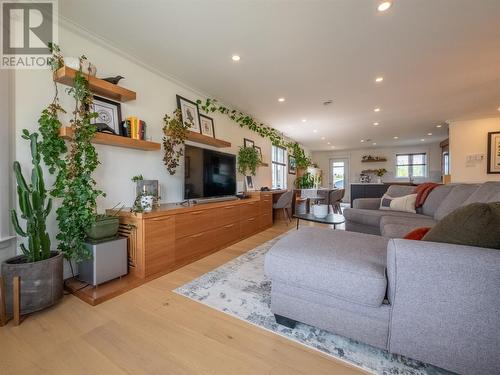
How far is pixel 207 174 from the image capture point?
3186 millimetres

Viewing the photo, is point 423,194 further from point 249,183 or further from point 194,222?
point 194,222

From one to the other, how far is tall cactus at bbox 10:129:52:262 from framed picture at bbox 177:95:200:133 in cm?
180

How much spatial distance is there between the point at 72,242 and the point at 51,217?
342 mm

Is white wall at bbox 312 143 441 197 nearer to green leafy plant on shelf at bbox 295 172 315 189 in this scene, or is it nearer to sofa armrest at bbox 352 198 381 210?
green leafy plant on shelf at bbox 295 172 315 189

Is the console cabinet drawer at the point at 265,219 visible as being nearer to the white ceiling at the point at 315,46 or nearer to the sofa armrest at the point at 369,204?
the sofa armrest at the point at 369,204

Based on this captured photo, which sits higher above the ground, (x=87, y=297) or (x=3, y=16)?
(x=3, y=16)

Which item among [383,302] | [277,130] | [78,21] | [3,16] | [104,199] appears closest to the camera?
[383,302]

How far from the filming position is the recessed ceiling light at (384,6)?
1750 millimetres

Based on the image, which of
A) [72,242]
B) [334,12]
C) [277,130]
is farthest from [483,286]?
[277,130]

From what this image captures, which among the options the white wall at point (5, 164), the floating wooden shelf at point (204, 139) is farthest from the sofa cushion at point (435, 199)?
the white wall at point (5, 164)

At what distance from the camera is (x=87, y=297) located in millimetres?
1691

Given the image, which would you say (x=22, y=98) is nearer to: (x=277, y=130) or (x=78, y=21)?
(x=78, y=21)

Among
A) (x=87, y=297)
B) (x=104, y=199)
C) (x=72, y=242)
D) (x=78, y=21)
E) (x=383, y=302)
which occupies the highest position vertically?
(x=78, y=21)

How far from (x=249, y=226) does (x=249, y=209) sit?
300mm
